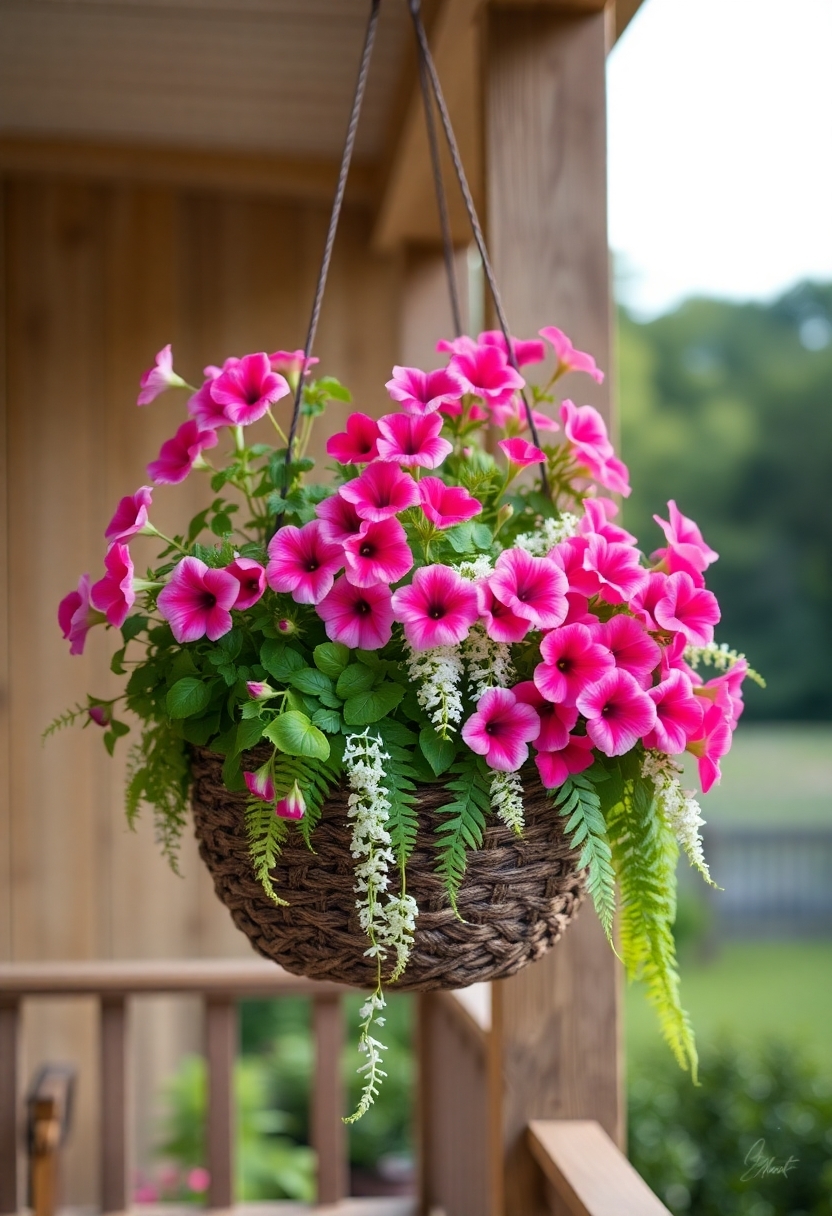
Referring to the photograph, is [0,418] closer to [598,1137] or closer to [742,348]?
[598,1137]

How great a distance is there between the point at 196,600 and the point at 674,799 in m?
0.38

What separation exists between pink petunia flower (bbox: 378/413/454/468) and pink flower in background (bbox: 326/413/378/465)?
0.04 meters

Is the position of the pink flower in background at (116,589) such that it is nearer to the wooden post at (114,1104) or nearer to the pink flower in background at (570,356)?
the pink flower in background at (570,356)

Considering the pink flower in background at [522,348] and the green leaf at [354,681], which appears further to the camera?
the pink flower in background at [522,348]

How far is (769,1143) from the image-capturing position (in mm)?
3303

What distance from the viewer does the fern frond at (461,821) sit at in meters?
0.76

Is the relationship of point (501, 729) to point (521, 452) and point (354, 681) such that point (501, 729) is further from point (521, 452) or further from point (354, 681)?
point (521, 452)

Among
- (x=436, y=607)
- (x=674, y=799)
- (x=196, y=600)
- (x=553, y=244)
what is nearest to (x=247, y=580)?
(x=196, y=600)

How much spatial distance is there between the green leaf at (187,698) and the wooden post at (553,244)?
66 centimetres

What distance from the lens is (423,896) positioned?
794 mm

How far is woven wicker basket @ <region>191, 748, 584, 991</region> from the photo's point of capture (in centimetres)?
79

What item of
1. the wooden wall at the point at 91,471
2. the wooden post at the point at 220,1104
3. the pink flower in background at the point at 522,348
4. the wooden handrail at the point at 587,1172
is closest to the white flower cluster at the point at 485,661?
the pink flower in background at the point at 522,348

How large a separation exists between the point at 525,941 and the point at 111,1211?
148cm

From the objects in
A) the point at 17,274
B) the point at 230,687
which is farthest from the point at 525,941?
the point at 17,274
